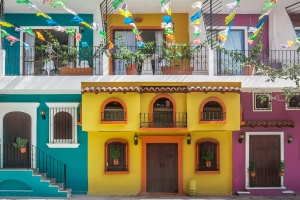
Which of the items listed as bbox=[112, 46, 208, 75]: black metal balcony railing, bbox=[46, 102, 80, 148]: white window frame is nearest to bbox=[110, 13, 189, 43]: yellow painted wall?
bbox=[112, 46, 208, 75]: black metal balcony railing

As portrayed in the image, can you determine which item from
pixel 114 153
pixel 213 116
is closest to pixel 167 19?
pixel 213 116

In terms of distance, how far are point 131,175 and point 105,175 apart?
108 cm

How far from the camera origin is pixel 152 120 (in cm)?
1716

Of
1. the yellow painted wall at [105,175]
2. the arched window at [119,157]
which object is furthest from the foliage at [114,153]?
the yellow painted wall at [105,175]

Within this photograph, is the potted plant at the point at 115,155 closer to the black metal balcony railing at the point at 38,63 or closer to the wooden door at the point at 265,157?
the black metal balcony railing at the point at 38,63

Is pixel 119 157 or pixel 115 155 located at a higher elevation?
pixel 115 155

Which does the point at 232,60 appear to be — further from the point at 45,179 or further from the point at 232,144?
the point at 45,179

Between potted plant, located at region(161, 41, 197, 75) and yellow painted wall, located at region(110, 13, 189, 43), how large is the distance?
1.75 metres

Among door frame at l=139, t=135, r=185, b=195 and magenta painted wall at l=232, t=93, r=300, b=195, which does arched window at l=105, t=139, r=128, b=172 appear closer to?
door frame at l=139, t=135, r=185, b=195

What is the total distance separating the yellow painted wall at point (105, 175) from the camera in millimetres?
17984

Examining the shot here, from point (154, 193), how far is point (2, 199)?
6.08 meters

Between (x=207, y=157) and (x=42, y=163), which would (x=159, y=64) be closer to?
(x=207, y=157)

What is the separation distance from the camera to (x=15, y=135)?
18.3 meters

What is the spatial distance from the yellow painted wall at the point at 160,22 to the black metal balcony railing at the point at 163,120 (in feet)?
12.8
